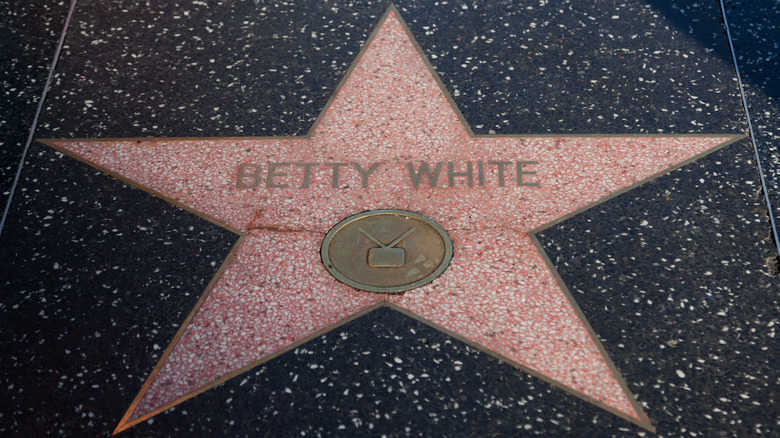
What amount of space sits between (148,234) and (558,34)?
6.55 feet

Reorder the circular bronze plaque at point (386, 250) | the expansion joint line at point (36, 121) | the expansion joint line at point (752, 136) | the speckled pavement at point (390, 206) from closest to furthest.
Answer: the speckled pavement at point (390, 206)
the circular bronze plaque at point (386, 250)
the expansion joint line at point (752, 136)
the expansion joint line at point (36, 121)

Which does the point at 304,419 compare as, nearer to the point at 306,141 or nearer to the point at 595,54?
the point at 306,141

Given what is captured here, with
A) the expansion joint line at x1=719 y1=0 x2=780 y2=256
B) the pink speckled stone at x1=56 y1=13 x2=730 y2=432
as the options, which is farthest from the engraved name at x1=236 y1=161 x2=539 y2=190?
the expansion joint line at x1=719 y1=0 x2=780 y2=256

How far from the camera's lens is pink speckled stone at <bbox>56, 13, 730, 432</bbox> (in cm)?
210

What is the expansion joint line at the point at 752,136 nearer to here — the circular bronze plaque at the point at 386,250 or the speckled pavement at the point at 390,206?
the speckled pavement at the point at 390,206

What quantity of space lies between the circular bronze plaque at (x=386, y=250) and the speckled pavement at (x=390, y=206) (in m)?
0.05

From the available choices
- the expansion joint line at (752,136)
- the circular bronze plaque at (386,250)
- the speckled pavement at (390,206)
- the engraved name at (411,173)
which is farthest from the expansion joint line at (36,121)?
the expansion joint line at (752,136)

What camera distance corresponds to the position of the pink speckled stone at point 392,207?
210cm

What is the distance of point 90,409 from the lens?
6.49ft

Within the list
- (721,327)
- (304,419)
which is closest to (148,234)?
(304,419)

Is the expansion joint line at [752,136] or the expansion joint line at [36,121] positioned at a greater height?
the expansion joint line at [752,136]

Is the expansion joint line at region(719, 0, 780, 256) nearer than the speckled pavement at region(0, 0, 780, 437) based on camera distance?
No

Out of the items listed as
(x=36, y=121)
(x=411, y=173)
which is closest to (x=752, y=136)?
(x=411, y=173)

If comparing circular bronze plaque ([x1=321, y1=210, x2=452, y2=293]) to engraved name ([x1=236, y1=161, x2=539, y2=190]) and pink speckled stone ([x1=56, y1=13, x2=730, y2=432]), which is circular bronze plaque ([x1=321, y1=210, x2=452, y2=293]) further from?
engraved name ([x1=236, y1=161, x2=539, y2=190])
